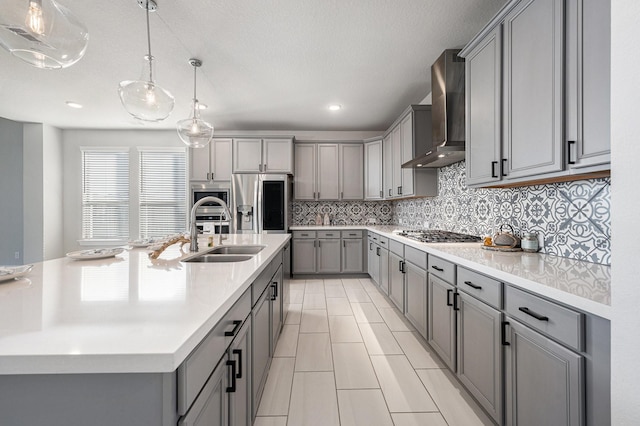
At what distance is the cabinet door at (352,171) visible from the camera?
5039 mm

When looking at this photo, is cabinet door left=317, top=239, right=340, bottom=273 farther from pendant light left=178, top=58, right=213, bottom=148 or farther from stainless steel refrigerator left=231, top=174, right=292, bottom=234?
pendant light left=178, top=58, right=213, bottom=148

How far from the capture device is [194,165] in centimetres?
473

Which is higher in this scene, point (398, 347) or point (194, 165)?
point (194, 165)

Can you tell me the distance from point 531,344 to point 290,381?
57.4 inches

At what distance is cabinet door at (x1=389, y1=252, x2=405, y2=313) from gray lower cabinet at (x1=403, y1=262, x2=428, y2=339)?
0.11 meters

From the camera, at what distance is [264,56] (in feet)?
8.95

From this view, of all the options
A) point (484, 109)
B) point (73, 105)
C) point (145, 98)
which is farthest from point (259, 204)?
point (484, 109)

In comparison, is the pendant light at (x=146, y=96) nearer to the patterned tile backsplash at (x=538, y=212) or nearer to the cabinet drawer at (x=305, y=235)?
the patterned tile backsplash at (x=538, y=212)

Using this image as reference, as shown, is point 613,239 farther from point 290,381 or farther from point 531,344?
point 290,381

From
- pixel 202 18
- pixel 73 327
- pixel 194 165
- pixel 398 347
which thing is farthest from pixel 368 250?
pixel 73 327

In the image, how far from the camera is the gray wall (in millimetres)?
4949

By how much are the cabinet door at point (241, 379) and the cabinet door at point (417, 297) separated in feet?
5.02

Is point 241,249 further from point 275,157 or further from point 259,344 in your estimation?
point 275,157

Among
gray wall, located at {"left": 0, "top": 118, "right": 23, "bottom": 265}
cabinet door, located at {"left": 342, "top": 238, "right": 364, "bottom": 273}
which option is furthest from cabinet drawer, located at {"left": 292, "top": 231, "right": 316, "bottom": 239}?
gray wall, located at {"left": 0, "top": 118, "right": 23, "bottom": 265}
